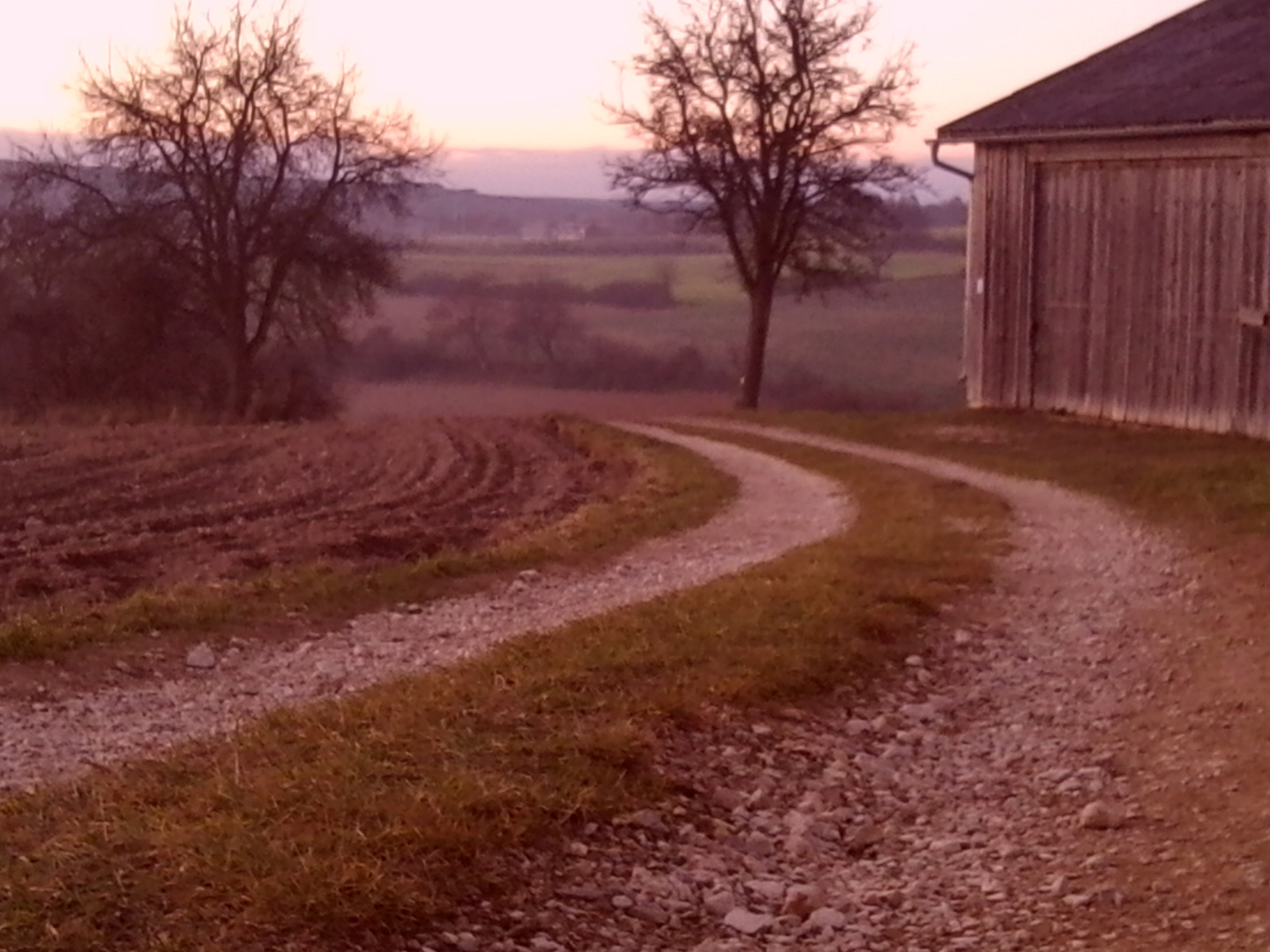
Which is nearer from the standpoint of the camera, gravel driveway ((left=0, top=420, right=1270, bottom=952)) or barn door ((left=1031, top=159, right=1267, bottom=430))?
gravel driveway ((left=0, top=420, right=1270, bottom=952))

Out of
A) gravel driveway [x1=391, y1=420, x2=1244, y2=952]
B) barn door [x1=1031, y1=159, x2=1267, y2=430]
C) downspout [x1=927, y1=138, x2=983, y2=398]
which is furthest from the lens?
downspout [x1=927, y1=138, x2=983, y2=398]

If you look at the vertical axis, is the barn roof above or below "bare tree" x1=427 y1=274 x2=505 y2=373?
above

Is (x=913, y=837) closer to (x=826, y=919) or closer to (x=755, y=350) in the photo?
(x=826, y=919)

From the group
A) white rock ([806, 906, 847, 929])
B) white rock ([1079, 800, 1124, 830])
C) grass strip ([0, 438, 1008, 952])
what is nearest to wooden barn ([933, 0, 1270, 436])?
grass strip ([0, 438, 1008, 952])

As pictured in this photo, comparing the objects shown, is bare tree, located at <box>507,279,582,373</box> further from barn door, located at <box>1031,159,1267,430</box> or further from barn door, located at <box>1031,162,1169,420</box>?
barn door, located at <box>1031,159,1267,430</box>

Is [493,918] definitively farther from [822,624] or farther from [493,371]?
[493,371]

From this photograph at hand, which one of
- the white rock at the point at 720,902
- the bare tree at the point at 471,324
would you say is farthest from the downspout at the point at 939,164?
the bare tree at the point at 471,324

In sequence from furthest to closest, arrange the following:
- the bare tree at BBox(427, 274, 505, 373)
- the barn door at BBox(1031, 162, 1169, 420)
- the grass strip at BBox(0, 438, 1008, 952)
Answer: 1. the bare tree at BBox(427, 274, 505, 373)
2. the barn door at BBox(1031, 162, 1169, 420)
3. the grass strip at BBox(0, 438, 1008, 952)

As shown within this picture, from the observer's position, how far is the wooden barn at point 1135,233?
17.7 metres

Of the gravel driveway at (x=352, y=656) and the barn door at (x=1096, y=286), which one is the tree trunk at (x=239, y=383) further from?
the gravel driveway at (x=352, y=656)

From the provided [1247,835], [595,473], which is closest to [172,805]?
[1247,835]

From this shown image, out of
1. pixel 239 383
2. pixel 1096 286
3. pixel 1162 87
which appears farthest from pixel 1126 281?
pixel 239 383

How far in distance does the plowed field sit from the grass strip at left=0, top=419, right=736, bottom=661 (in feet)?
2.13

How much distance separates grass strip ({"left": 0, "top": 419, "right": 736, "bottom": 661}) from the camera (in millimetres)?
8422
